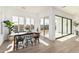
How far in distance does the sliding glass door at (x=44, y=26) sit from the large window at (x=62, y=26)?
339 mm

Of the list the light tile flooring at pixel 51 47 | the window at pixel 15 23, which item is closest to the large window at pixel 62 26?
the light tile flooring at pixel 51 47

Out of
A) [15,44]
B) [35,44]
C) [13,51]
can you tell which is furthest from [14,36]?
[35,44]

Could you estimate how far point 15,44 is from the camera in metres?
3.45

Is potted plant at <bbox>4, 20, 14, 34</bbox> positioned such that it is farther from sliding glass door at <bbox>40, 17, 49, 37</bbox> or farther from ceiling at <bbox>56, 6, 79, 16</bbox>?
ceiling at <bbox>56, 6, 79, 16</bbox>

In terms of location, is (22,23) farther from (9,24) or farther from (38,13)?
(38,13)

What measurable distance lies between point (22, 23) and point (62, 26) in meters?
1.42

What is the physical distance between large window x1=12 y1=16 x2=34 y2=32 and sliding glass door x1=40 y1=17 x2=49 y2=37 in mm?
344

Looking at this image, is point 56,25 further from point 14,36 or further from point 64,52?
point 14,36

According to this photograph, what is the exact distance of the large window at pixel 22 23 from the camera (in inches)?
134

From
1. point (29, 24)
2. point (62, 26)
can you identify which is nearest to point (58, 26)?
point (62, 26)

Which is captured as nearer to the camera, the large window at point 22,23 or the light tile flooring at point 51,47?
the large window at point 22,23

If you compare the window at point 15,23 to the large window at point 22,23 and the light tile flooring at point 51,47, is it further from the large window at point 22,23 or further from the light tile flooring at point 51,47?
the light tile flooring at point 51,47
